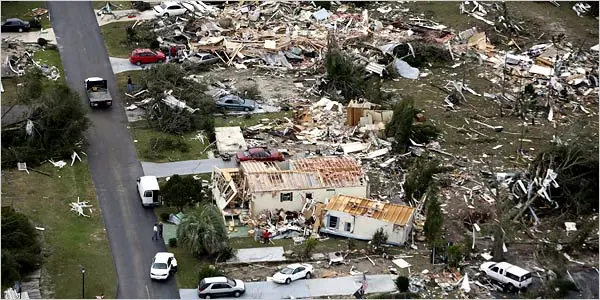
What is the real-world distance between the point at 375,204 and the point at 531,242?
578cm

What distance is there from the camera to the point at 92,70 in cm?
5112

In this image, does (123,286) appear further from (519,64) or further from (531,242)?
(519,64)

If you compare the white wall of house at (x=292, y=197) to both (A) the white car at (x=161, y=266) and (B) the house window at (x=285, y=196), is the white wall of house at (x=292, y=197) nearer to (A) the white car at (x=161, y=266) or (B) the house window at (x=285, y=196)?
(B) the house window at (x=285, y=196)

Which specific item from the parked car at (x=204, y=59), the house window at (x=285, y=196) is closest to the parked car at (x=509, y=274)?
the house window at (x=285, y=196)

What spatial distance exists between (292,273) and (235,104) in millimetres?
15071

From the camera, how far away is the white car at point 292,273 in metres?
33.1

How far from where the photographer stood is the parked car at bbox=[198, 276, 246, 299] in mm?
32062

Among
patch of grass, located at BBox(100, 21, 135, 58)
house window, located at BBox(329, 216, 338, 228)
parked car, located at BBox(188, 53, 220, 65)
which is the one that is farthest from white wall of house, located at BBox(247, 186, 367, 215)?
patch of grass, located at BBox(100, 21, 135, 58)

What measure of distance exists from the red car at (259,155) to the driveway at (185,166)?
432 mm

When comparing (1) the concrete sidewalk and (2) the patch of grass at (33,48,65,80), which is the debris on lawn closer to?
(2) the patch of grass at (33,48,65,80)

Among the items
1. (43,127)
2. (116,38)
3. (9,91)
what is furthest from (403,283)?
(116,38)

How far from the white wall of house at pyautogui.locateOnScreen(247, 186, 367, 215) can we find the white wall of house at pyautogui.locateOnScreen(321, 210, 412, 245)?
4.49 ft

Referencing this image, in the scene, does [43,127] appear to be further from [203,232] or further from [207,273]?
[207,273]

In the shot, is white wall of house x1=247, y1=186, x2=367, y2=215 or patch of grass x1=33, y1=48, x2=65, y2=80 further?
patch of grass x1=33, y1=48, x2=65, y2=80
